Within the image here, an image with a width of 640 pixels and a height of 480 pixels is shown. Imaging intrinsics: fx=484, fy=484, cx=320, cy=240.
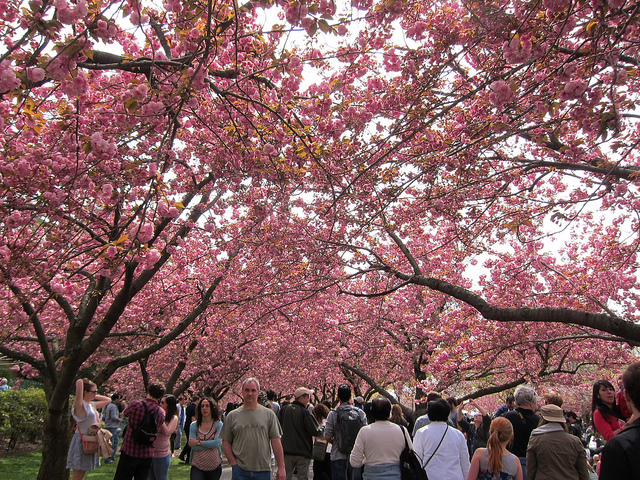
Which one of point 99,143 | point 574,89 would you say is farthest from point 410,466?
point 99,143

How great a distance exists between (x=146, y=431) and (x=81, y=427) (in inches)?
42.9

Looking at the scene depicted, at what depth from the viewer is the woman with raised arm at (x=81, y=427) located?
5905 mm

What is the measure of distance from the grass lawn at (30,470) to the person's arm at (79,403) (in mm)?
4539

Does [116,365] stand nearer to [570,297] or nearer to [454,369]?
[454,369]

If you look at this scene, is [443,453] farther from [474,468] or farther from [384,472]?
[384,472]

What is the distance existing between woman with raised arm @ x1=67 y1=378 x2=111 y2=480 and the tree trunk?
190cm

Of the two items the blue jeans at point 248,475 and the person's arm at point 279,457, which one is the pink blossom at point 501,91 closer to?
the person's arm at point 279,457

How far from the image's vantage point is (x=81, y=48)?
9.86ft

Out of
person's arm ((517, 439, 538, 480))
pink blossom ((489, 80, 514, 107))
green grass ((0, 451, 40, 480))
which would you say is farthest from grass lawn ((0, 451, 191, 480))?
pink blossom ((489, 80, 514, 107))

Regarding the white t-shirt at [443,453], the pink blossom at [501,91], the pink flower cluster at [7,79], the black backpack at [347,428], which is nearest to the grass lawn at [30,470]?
the black backpack at [347,428]

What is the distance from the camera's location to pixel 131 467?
553 cm

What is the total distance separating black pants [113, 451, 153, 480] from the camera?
216 inches

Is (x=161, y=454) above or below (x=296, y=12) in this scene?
below

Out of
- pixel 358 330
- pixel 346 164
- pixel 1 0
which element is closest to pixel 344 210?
pixel 346 164
